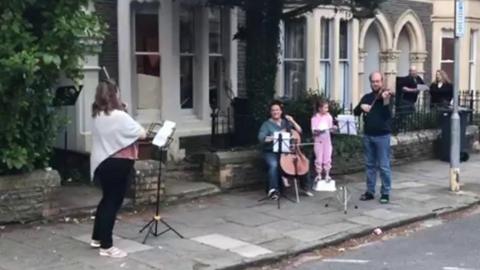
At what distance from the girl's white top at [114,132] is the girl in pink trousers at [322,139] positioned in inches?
186

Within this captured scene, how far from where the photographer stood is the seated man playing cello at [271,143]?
1103 cm

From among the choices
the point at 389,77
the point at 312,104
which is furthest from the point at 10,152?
the point at 389,77

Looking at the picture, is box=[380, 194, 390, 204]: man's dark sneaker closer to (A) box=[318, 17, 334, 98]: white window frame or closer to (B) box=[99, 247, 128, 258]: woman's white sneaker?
(B) box=[99, 247, 128, 258]: woman's white sneaker

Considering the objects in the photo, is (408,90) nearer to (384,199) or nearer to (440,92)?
(440,92)

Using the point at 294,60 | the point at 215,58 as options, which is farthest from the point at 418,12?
the point at 215,58

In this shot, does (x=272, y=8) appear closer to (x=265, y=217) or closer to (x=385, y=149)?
(x=385, y=149)

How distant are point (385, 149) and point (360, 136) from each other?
8.25 feet

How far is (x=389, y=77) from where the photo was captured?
20156mm

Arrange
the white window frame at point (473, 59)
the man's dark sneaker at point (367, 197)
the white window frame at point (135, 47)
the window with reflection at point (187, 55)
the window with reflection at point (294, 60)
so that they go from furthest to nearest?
the white window frame at point (473, 59)
the window with reflection at point (294, 60)
the window with reflection at point (187, 55)
the white window frame at point (135, 47)
the man's dark sneaker at point (367, 197)

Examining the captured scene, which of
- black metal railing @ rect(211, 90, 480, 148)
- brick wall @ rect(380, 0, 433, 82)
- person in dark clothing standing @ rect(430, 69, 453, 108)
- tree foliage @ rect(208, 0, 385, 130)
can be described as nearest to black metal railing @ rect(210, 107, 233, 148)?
black metal railing @ rect(211, 90, 480, 148)

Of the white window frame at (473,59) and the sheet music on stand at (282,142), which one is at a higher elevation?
the white window frame at (473,59)

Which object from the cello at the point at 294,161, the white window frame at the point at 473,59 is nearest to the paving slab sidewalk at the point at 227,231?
the cello at the point at 294,161

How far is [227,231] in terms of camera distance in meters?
9.22

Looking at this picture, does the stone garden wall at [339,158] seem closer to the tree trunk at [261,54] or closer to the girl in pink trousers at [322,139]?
the girl in pink trousers at [322,139]
